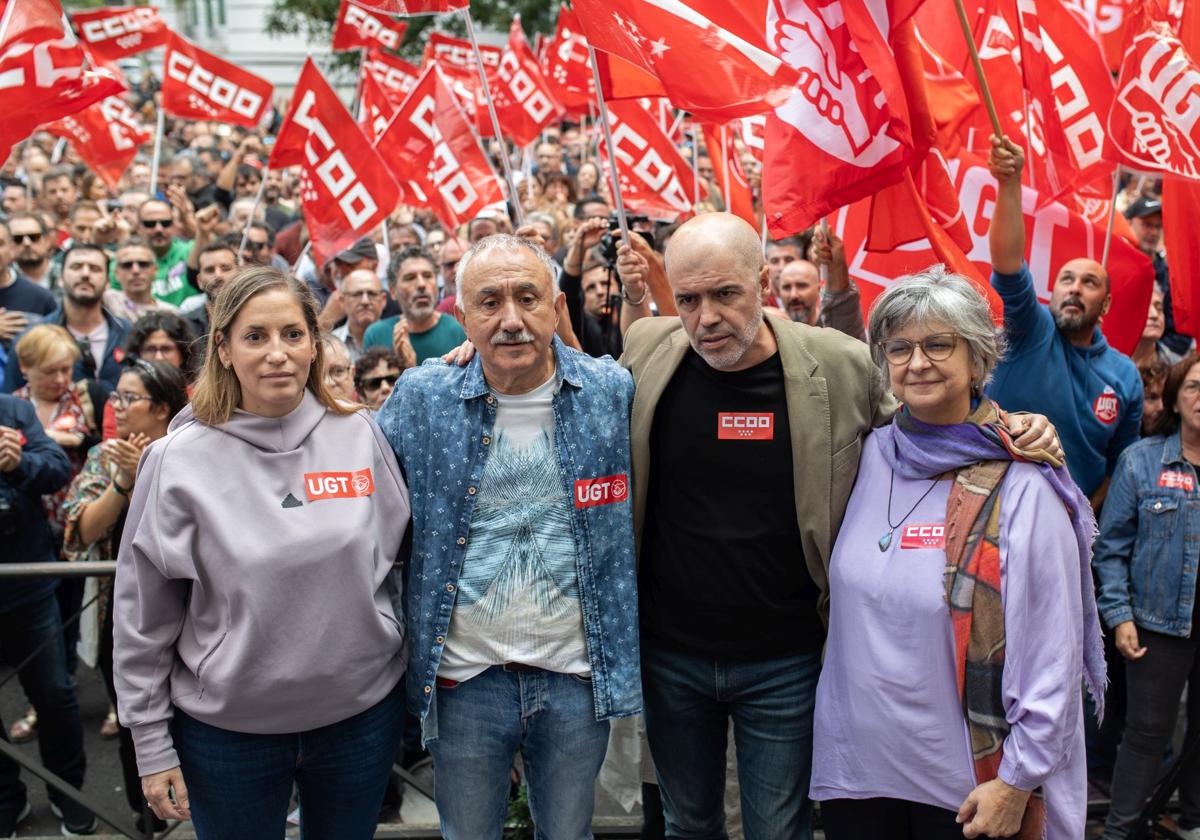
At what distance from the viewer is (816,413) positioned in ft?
10.2

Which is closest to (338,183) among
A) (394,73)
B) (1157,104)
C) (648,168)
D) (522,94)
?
(648,168)

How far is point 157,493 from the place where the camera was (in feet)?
9.10

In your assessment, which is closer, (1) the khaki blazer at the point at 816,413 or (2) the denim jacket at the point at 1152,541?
(1) the khaki blazer at the point at 816,413

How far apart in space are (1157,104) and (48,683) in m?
5.19

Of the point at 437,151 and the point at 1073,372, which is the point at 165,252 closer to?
the point at 437,151

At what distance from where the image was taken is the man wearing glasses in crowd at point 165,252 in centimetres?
844

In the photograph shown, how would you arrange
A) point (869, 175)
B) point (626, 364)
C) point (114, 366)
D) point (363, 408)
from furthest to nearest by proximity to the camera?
point (114, 366) → point (869, 175) → point (626, 364) → point (363, 408)

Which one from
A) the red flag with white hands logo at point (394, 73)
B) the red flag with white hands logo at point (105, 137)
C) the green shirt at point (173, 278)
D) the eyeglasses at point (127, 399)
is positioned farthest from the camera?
the red flag with white hands logo at point (394, 73)

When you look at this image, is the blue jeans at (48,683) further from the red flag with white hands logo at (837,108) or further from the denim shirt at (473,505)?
the red flag with white hands logo at (837,108)

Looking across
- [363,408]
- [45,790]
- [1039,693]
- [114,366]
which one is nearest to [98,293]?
[114,366]

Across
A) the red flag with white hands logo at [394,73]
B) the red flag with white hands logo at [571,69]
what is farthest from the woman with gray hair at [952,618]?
the red flag with white hands logo at [394,73]

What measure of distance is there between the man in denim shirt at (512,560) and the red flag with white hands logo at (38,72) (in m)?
2.69

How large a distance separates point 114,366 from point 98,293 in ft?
1.73

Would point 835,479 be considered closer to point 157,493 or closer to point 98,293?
point 157,493
